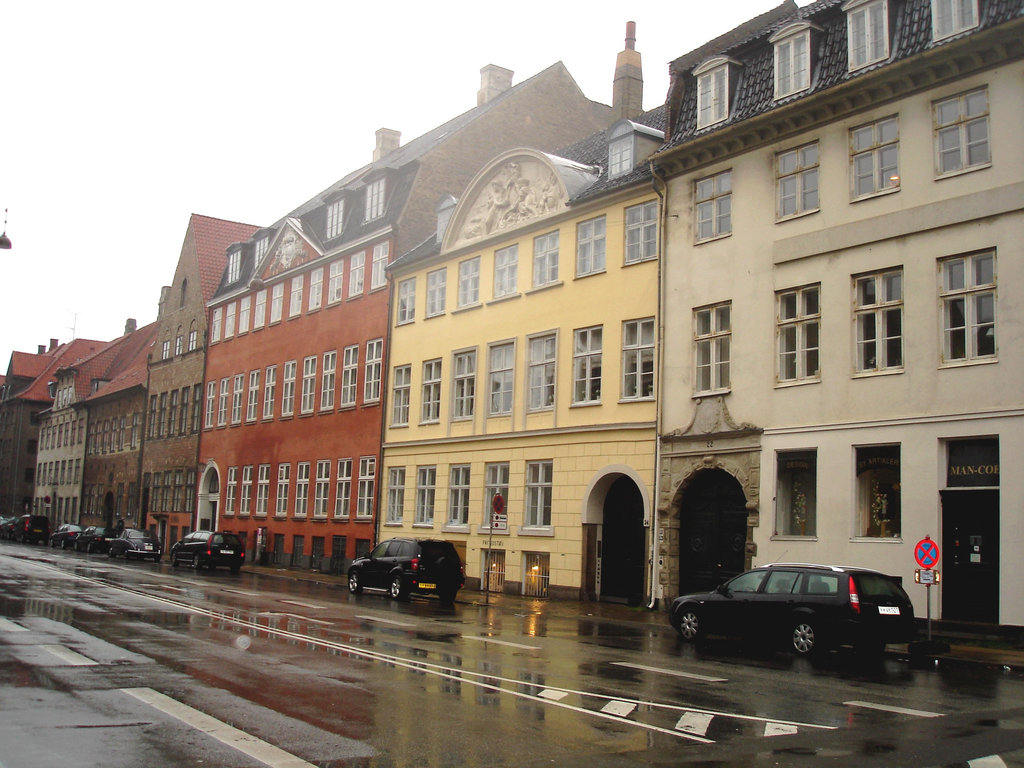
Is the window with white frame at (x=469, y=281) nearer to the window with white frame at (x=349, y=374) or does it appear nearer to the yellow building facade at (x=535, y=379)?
the yellow building facade at (x=535, y=379)

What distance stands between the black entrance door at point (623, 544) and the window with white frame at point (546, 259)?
657 cm

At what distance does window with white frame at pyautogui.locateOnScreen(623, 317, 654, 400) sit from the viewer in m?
27.5

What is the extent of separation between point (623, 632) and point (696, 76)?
13986 mm

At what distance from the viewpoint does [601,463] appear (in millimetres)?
28547

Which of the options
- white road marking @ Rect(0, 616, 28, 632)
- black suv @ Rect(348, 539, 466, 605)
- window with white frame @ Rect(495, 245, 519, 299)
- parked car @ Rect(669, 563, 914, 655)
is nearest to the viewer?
white road marking @ Rect(0, 616, 28, 632)

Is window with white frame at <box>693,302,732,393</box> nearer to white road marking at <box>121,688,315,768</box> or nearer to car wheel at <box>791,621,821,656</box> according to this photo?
car wheel at <box>791,621,821,656</box>

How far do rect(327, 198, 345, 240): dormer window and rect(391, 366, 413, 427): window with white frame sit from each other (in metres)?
9.56

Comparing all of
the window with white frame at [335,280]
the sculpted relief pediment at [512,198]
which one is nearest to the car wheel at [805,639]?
the sculpted relief pediment at [512,198]

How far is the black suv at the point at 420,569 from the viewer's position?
1056 inches

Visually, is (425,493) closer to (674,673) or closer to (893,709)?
(674,673)

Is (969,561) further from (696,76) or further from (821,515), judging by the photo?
(696,76)

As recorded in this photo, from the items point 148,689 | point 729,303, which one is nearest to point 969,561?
point 729,303

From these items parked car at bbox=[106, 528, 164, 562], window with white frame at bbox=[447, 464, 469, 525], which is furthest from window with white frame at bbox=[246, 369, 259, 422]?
window with white frame at bbox=[447, 464, 469, 525]

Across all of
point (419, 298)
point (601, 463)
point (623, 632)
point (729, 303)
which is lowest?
point (623, 632)
